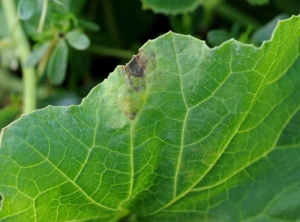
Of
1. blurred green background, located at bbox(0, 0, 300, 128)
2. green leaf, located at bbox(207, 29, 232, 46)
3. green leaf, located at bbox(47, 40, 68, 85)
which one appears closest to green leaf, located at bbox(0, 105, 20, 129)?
blurred green background, located at bbox(0, 0, 300, 128)

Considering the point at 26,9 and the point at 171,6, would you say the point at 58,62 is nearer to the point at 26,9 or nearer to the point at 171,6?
the point at 26,9

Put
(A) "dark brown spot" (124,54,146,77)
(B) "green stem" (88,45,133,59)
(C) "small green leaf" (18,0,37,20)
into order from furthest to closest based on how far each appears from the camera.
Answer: (B) "green stem" (88,45,133,59)
(C) "small green leaf" (18,0,37,20)
(A) "dark brown spot" (124,54,146,77)

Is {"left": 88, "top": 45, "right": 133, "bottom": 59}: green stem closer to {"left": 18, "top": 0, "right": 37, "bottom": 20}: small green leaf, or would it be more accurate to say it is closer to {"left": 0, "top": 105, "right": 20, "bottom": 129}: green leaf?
{"left": 0, "top": 105, "right": 20, "bottom": 129}: green leaf

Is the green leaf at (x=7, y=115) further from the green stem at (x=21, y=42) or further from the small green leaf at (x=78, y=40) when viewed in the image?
the small green leaf at (x=78, y=40)

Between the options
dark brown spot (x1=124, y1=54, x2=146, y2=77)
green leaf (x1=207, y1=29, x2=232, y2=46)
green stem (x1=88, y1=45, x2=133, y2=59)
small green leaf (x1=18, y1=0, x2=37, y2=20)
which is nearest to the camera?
dark brown spot (x1=124, y1=54, x2=146, y2=77)

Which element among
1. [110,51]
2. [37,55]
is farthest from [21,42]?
[110,51]

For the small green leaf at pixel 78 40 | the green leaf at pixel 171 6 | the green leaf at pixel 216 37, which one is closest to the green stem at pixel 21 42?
the small green leaf at pixel 78 40

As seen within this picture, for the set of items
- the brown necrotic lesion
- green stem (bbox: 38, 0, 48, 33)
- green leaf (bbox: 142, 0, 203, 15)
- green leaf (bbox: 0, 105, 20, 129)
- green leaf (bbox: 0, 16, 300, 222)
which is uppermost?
green stem (bbox: 38, 0, 48, 33)
